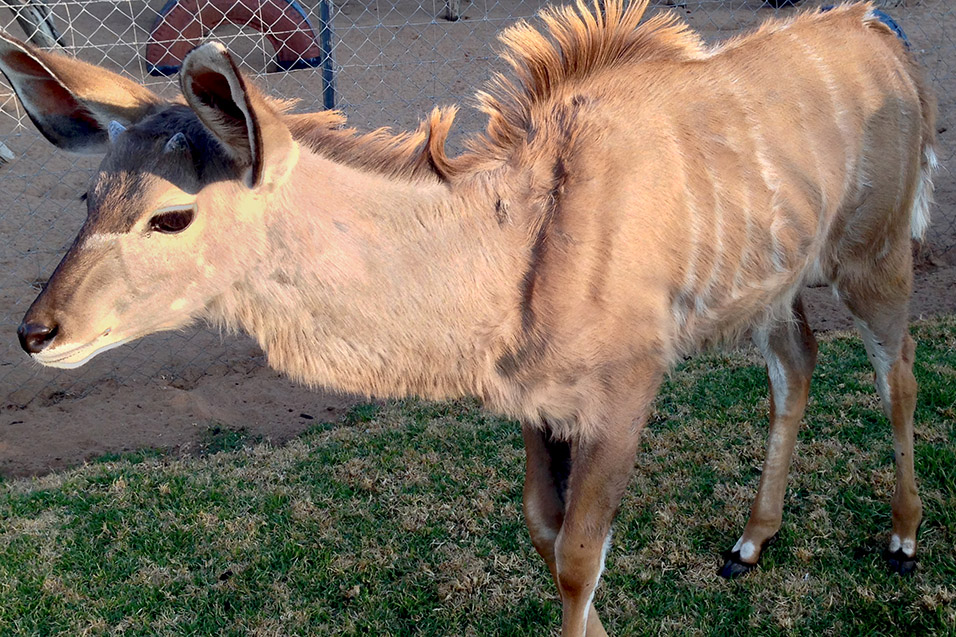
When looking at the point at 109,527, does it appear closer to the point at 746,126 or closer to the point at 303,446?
the point at 303,446

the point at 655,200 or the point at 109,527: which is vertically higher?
the point at 655,200

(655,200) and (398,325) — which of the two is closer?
(398,325)

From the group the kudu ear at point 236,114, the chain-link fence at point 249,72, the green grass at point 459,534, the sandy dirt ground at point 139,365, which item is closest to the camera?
the kudu ear at point 236,114

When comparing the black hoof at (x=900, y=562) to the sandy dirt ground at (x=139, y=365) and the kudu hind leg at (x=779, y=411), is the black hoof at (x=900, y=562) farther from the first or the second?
the sandy dirt ground at (x=139, y=365)

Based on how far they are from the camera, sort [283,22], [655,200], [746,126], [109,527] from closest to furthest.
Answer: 1. [655,200]
2. [746,126]
3. [109,527]
4. [283,22]

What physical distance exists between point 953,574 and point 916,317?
2.64 meters

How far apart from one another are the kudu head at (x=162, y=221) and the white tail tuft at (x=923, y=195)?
2378 millimetres

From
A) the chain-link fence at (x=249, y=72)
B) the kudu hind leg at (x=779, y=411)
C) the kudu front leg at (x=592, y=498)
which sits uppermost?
the kudu front leg at (x=592, y=498)

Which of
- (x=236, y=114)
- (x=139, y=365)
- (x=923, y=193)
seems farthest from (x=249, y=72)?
(x=236, y=114)

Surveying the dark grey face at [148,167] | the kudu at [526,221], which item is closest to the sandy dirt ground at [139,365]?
the kudu at [526,221]

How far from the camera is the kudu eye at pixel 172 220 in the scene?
195 cm

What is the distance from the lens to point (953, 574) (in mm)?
3064

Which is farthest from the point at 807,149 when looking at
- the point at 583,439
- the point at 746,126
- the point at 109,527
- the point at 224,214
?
the point at 109,527

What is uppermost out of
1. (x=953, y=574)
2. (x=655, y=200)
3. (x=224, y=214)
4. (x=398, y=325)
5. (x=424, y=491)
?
(x=224, y=214)
